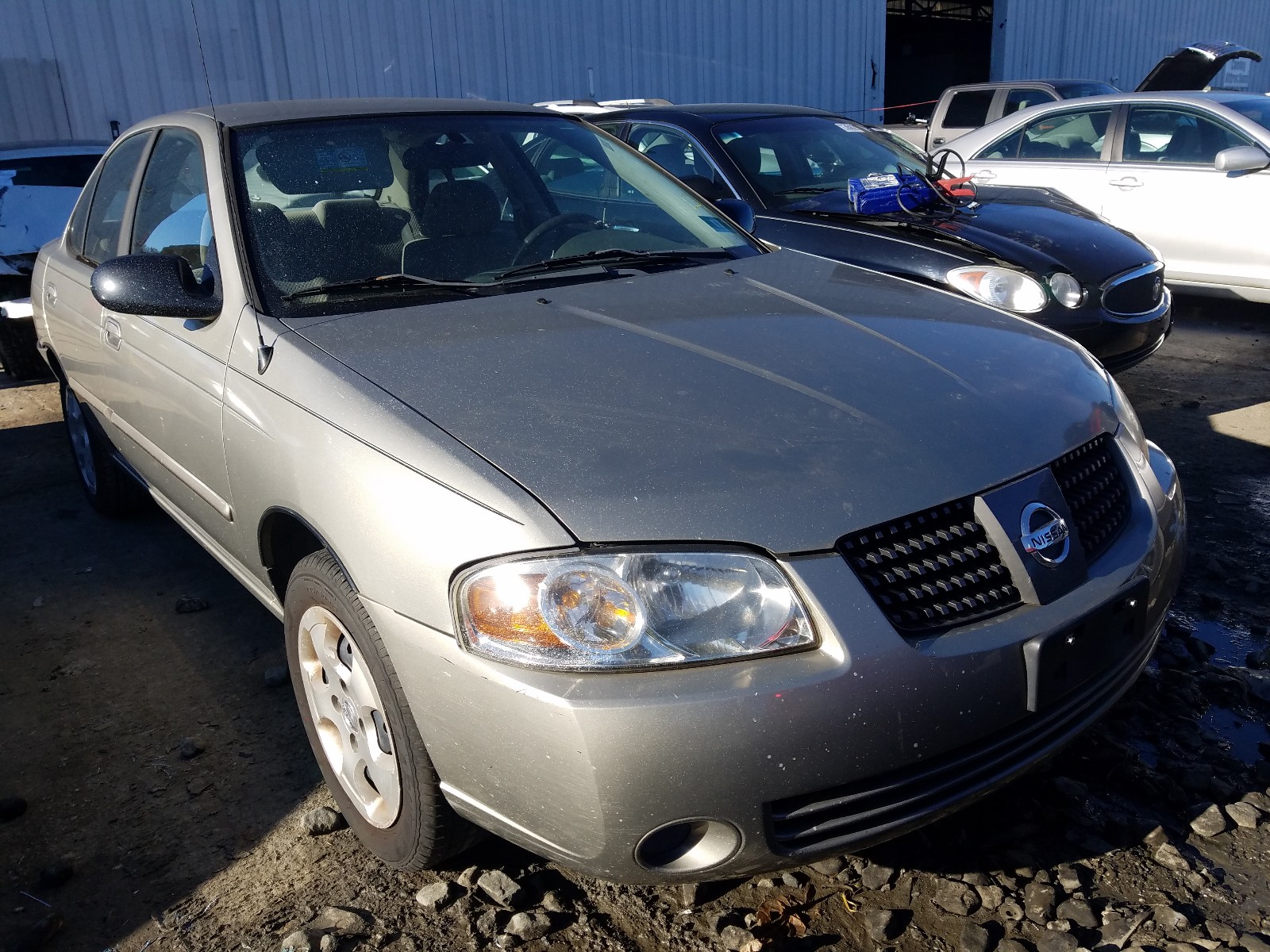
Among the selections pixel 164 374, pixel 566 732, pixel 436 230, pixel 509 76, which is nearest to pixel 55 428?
pixel 164 374

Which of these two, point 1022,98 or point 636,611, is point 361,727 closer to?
point 636,611

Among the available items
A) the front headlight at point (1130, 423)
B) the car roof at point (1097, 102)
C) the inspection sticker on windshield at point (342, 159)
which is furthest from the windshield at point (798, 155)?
the front headlight at point (1130, 423)

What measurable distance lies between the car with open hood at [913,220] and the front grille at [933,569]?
10.3ft

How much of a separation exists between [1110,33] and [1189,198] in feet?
54.1

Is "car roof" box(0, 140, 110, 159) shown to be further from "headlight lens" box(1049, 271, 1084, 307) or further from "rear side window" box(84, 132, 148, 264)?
"headlight lens" box(1049, 271, 1084, 307)

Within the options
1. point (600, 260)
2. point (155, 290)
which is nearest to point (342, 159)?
point (155, 290)

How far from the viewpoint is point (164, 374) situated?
298cm

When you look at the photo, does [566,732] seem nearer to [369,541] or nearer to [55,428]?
[369,541]

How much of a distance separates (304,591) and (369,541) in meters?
0.36

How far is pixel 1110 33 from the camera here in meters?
20.9

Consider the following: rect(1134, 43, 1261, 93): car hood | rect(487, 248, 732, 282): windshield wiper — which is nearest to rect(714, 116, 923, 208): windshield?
rect(487, 248, 732, 282): windshield wiper

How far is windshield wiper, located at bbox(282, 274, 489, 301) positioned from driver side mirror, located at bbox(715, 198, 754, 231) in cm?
127

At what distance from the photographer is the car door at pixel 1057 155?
25.1ft

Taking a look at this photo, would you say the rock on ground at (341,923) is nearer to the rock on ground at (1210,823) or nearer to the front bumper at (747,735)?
the front bumper at (747,735)
